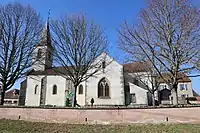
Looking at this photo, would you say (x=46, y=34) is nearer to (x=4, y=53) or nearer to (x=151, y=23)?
(x=4, y=53)

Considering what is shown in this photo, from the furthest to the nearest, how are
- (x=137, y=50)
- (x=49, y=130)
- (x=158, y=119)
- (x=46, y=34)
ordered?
(x=46, y=34) < (x=137, y=50) < (x=158, y=119) < (x=49, y=130)

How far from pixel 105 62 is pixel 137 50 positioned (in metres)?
12.6

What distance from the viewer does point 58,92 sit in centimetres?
3619

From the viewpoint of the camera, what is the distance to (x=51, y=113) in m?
16.0

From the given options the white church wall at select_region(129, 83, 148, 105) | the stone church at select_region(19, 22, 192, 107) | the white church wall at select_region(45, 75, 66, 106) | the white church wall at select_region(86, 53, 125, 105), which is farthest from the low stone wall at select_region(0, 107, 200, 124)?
the white church wall at select_region(45, 75, 66, 106)

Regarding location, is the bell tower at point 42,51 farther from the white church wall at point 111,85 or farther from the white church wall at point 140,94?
the white church wall at point 140,94

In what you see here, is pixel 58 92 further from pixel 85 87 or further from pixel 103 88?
pixel 103 88

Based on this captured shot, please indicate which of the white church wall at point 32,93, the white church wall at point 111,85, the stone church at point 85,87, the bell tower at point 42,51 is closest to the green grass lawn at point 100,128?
the bell tower at point 42,51

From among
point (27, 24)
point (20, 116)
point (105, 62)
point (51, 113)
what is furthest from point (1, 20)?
point (105, 62)

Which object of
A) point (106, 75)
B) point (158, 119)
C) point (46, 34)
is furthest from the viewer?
point (106, 75)

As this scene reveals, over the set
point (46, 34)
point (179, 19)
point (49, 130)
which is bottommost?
point (49, 130)

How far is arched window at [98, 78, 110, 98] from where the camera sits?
31.8 metres

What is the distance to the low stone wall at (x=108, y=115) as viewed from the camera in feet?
45.5

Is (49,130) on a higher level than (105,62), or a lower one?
lower
